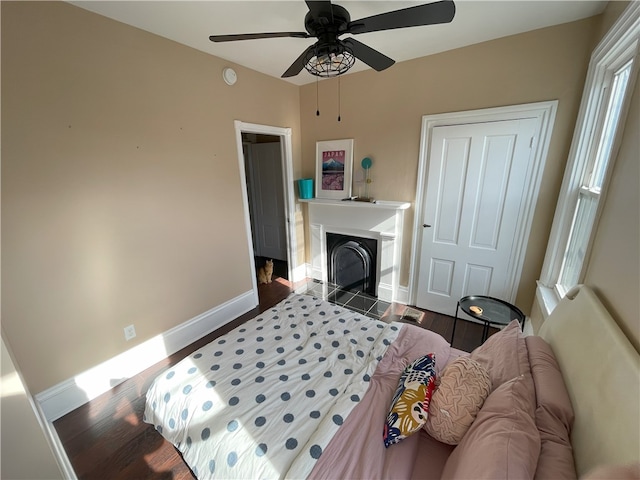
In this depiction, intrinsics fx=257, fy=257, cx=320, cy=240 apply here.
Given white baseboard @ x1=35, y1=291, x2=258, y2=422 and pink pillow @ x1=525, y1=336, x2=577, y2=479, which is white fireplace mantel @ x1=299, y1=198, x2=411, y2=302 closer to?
white baseboard @ x1=35, y1=291, x2=258, y2=422

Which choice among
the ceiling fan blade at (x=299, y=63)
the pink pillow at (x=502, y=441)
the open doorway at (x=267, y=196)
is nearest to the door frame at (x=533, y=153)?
the ceiling fan blade at (x=299, y=63)

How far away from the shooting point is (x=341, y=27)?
4.37ft

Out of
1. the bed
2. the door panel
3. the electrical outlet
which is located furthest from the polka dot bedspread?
the door panel

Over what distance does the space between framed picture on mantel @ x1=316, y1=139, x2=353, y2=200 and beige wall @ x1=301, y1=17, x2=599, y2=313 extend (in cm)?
10

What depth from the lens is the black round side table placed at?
1871 millimetres

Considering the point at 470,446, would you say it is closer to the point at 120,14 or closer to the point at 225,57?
the point at 120,14

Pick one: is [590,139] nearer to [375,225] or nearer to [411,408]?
[375,225]

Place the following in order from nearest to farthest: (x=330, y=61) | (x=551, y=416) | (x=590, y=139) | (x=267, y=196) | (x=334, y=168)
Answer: (x=551, y=416) → (x=330, y=61) → (x=590, y=139) → (x=334, y=168) → (x=267, y=196)

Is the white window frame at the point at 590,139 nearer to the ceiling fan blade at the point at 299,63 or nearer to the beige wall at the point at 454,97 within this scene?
the beige wall at the point at 454,97

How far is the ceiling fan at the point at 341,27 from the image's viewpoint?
117cm

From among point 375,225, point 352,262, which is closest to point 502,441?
point 375,225

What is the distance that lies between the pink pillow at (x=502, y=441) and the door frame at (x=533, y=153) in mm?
1704

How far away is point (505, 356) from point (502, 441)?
512 mm

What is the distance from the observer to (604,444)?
73 centimetres
